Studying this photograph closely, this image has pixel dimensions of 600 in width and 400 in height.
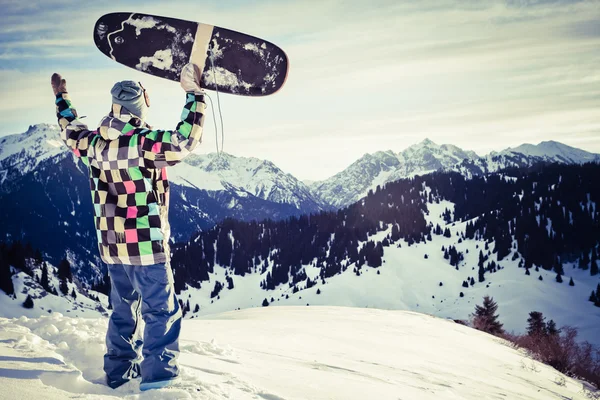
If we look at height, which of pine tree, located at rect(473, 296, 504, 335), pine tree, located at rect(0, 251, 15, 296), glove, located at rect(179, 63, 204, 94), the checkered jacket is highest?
glove, located at rect(179, 63, 204, 94)

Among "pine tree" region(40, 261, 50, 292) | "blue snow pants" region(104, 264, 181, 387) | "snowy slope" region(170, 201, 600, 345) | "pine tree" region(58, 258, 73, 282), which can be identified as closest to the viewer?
"blue snow pants" region(104, 264, 181, 387)

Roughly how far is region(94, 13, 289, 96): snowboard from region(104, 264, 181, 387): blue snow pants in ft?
9.40

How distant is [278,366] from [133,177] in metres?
3.31

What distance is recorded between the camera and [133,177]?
3529 millimetres

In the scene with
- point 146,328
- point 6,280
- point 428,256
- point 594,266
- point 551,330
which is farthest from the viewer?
point 428,256

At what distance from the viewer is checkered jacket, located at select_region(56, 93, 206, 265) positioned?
11.4 ft

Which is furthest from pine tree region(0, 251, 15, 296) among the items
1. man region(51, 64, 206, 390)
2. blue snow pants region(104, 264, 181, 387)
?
man region(51, 64, 206, 390)

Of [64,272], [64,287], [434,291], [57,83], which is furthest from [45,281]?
[434,291]

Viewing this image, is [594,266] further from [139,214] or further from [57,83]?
[57,83]

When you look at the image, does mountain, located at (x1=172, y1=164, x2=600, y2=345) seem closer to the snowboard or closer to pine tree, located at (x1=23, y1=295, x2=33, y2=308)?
pine tree, located at (x1=23, y1=295, x2=33, y2=308)

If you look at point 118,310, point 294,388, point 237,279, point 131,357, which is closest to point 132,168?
point 118,310

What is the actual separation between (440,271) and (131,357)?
505 feet

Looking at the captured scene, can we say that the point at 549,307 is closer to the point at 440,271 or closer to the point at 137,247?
the point at 440,271

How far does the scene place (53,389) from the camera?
2.97 metres
